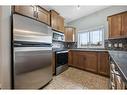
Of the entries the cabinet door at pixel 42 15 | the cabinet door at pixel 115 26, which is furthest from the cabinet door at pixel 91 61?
the cabinet door at pixel 42 15

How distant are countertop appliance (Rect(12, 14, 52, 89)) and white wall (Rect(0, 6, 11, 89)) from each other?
0.09 m

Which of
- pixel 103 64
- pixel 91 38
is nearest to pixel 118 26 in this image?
pixel 103 64

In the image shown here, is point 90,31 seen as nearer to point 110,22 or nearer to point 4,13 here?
point 110,22

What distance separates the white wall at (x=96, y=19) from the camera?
12.4 ft

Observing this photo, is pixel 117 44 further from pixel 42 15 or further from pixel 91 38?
pixel 42 15

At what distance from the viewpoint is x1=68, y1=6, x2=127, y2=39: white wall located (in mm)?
3773

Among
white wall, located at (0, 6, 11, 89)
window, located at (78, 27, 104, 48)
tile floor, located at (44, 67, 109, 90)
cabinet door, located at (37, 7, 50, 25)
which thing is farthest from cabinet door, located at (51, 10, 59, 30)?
window, located at (78, 27, 104, 48)

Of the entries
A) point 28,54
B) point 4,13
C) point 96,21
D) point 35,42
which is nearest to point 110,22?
point 96,21

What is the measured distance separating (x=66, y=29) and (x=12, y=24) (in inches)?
142

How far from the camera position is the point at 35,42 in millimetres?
2066

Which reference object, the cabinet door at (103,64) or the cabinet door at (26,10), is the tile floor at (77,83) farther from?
the cabinet door at (26,10)

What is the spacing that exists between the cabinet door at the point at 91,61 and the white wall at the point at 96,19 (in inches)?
37.2

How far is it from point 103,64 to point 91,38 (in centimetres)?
168

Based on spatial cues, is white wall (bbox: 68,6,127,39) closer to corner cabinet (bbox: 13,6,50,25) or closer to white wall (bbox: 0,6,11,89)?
corner cabinet (bbox: 13,6,50,25)
